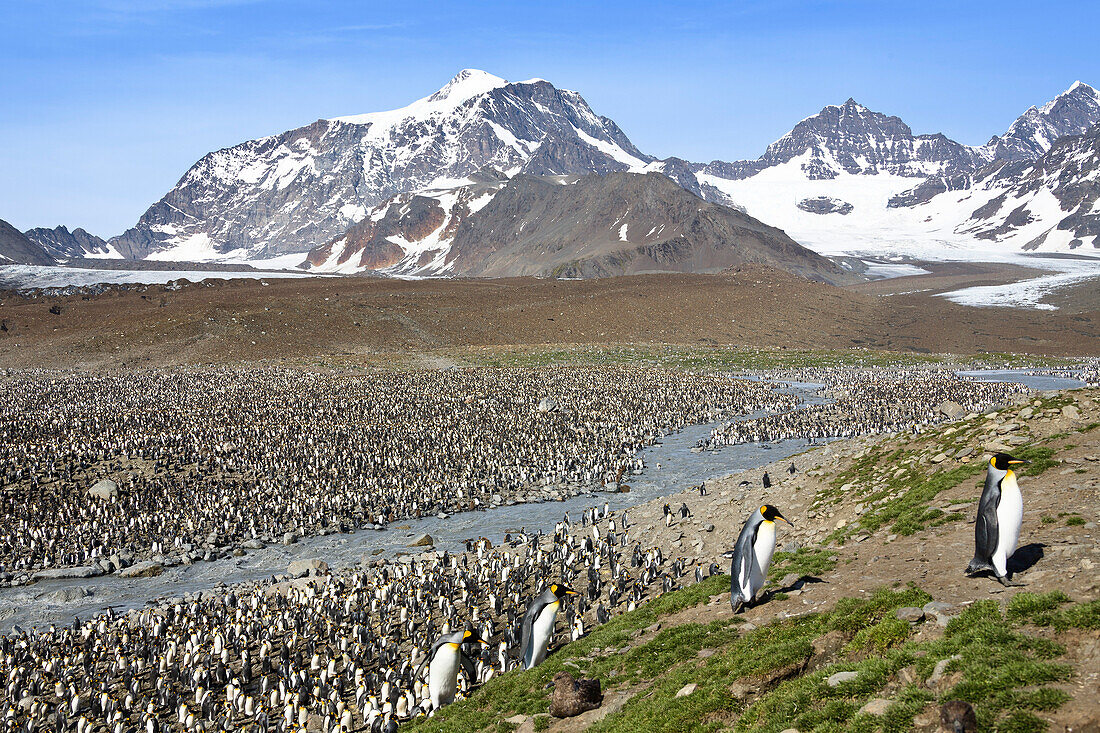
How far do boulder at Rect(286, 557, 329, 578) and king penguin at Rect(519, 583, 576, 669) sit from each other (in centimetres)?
868

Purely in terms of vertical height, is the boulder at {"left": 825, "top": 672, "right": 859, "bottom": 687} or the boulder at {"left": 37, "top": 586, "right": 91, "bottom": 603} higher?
the boulder at {"left": 825, "top": 672, "right": 859, "bottom": 687}

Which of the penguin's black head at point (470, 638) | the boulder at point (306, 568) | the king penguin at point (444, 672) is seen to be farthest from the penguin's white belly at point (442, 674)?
the boulder at point (306, 568)

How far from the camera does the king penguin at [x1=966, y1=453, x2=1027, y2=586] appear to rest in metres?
8.61

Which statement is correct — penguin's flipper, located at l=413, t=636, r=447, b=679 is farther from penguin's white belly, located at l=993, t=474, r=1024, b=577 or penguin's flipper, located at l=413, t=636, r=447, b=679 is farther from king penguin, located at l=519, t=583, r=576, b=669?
penguin's white belly, located at l=993, t=474, r=1024, b=577

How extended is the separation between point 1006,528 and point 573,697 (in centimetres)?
535

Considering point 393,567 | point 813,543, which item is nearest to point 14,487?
point 393,567

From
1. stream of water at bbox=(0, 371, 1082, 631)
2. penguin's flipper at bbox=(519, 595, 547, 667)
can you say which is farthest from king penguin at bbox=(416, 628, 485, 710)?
stream of water at bbox=(0, 371, 1082, 631)

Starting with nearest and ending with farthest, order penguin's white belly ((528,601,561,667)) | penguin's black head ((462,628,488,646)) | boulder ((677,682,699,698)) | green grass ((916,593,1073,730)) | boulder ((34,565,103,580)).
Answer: green grass ((916,593,1073,730)) < boulder ((677,682,699,698)) < penguin's white belly ((528,601,561,667)) < penguin's black head ((462,628,488,646)) < boulder ((34,565,103,580))

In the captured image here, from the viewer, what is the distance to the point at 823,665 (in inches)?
312

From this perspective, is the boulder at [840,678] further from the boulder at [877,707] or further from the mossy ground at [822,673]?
the boulder at [877,707]

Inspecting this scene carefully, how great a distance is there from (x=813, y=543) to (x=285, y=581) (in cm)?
1207

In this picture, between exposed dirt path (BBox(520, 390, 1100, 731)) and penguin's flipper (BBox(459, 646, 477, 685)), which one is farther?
penguin's flipper (BBox(459, 646, 477, 685))

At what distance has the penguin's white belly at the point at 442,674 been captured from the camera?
1093 centimetres

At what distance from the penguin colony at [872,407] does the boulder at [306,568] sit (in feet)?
61.6
